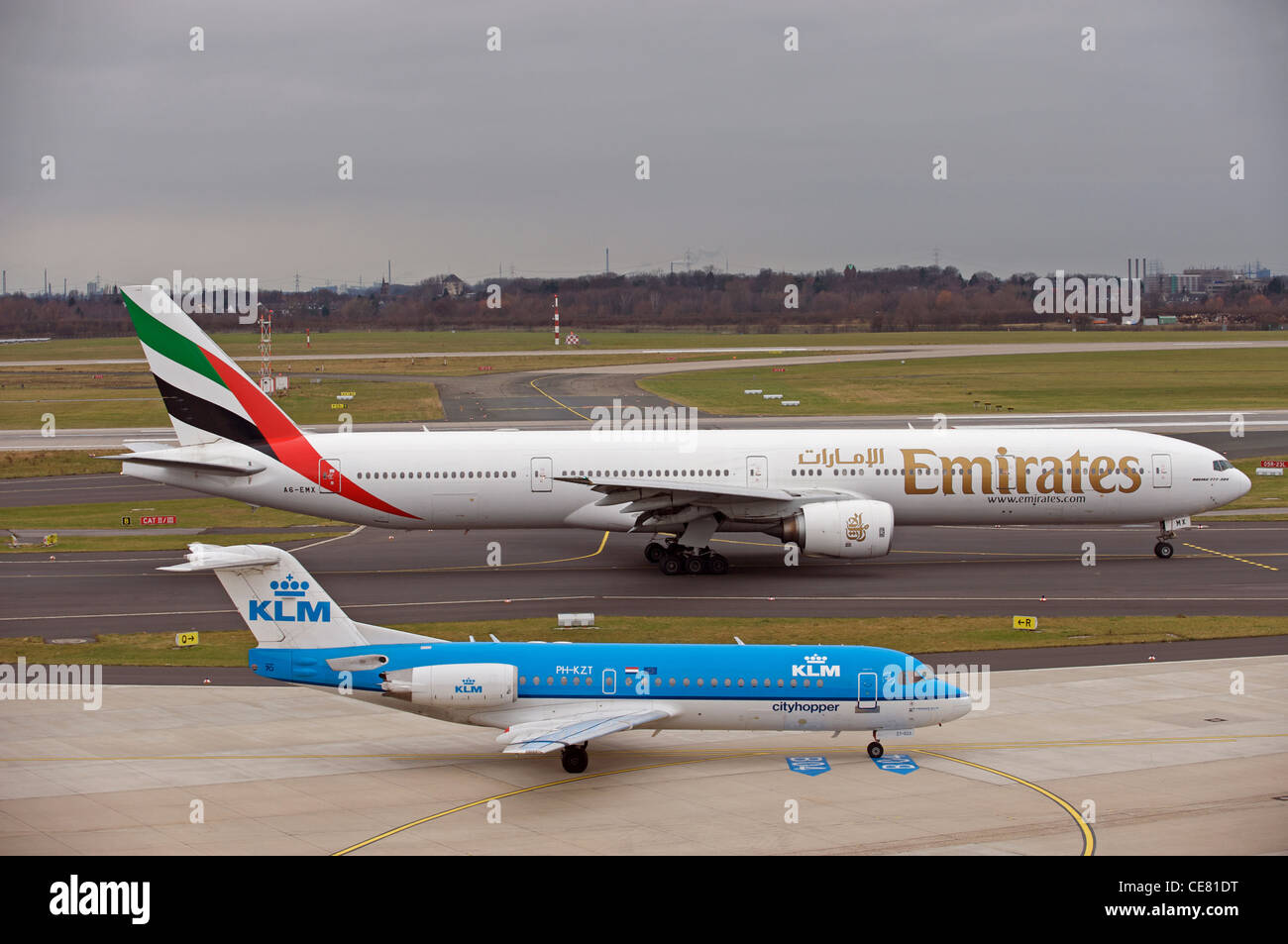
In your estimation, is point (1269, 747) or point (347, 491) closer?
point (1269, 747)

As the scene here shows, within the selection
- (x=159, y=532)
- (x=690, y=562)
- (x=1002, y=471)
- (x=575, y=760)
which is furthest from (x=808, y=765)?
(x=159, y=532)

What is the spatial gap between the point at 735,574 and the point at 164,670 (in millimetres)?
22538

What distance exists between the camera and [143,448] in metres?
58.1

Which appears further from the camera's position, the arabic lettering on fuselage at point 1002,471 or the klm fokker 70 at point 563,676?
the arabic lettering on fuselage at point 1002,471

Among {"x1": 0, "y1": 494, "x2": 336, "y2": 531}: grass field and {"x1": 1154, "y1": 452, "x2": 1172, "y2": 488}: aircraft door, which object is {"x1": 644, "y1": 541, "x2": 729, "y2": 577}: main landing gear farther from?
{"x1": 0, "y1": 494, "x2": 336, "y2": 531}: grass field

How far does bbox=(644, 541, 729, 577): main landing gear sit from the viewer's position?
53.2 metres

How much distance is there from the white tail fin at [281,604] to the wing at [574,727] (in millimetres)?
4744

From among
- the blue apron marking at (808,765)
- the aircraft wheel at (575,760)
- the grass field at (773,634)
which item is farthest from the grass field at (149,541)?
the blue apron marking at (808,765)

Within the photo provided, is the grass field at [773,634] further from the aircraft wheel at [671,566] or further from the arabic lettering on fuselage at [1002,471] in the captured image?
the arabic lettering on fuselage at [1002,471]

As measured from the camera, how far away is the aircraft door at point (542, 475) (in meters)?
54.3

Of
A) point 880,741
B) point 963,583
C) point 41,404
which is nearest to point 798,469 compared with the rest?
point 963,583

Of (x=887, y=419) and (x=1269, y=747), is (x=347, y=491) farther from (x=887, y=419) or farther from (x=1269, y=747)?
(x=887, y=419)

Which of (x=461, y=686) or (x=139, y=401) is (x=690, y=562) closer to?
(x=461, y=686)

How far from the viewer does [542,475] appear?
178 ft
